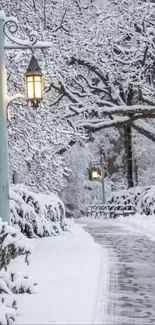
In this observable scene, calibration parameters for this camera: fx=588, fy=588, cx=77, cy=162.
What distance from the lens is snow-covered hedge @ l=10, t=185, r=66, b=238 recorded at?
1588 centimetres

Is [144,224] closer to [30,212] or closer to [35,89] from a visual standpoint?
[30,212]

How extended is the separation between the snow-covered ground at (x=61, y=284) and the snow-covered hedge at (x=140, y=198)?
1478cm

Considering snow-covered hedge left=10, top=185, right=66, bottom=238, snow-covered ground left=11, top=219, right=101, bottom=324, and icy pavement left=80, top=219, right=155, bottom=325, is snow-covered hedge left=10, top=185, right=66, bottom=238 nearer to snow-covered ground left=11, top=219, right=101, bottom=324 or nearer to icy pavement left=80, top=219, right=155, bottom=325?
snow-covered ground left=11, top=219, right=101, bottom=324

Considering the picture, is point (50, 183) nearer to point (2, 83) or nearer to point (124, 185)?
point (2, 83)

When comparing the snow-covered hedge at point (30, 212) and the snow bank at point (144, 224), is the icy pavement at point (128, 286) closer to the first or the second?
the snow-covered hedge at point (30, 212)

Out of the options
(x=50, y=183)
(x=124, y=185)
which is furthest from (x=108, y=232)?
(x=124, y=185)

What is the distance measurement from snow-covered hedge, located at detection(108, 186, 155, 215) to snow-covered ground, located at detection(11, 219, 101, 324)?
1478 cm

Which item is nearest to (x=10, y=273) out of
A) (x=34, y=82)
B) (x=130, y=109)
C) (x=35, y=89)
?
(x=35, y=89)

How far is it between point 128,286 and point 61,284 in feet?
4.22

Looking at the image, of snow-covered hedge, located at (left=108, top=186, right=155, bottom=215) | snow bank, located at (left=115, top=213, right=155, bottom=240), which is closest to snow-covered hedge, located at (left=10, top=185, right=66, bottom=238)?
snow bank, located at (left=115, top=213, right=155, bottom=240)

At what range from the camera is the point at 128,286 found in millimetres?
10086

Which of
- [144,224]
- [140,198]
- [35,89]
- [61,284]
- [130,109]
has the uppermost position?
[130,109]

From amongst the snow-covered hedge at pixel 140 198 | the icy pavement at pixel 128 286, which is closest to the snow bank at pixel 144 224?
the snow-covered hedge at pixel 140 198

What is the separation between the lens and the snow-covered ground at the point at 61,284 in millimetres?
7492
